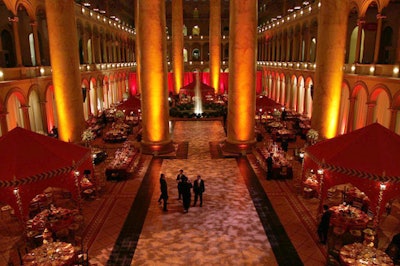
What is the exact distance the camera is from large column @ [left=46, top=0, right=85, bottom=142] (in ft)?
56.6

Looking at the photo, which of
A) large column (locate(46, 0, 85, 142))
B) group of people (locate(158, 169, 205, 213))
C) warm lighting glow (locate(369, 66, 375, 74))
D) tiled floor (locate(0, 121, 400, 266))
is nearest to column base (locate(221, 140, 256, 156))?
tiled floor (locate(0, 121, 400, 266))

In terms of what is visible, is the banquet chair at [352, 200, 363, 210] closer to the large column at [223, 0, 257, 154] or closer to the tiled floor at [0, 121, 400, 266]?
the tiled floor at [0, 121, 400, 266]

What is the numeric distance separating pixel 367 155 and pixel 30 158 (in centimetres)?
959

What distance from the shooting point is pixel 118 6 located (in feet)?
161

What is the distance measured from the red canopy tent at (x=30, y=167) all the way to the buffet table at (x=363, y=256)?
25.8 feet

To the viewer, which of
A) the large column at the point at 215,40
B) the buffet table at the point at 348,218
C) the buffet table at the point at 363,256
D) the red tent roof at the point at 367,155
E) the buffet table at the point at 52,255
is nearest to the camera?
the buffet table at the point at 363,256

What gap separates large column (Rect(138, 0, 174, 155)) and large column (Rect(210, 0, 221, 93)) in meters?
20.7

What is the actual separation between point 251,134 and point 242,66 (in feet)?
11.7

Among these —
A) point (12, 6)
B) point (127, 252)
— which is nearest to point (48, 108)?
point (12, 6)

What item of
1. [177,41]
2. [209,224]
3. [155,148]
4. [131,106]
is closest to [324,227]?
[209,224]

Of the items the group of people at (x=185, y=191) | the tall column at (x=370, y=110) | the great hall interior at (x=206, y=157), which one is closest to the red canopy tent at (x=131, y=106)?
the great hall interior at (x=206, y=157)

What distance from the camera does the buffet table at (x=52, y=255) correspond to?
806 centimetres

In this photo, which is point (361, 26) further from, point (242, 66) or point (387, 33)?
point (242, 66)

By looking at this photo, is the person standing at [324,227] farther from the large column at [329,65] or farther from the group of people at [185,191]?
the large column at [329,65]
